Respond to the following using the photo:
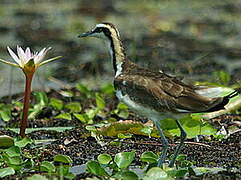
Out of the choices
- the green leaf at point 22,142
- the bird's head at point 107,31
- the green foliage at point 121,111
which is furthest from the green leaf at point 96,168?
the green foliage at point 121,111

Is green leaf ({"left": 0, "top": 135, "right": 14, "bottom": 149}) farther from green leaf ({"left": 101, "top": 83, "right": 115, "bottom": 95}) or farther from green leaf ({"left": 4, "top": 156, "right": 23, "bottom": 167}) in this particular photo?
green leaf ({"left": 101, "top": 83, "right": 115, "bottom": 95})

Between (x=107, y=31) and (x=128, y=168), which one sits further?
(x=107, y=31)

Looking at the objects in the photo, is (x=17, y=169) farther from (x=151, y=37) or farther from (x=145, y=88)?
(x=151, y=37)

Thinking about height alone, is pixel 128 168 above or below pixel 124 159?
below

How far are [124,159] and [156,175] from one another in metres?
0.45

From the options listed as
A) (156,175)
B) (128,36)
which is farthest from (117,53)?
(128,36)

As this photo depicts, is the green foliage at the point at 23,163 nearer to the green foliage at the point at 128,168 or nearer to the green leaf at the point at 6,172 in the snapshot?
the green leaf at the point at 6,172

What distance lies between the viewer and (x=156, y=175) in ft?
14.4

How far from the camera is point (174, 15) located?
1320 cm

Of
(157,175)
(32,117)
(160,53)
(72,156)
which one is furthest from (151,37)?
(157,175)

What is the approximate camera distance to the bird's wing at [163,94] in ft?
15.8

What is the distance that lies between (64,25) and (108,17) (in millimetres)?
912

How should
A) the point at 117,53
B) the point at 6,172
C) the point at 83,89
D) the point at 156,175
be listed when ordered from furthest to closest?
1. the point at 83,89
2. the point at 117,53
3. the point at 6,172
4. the point at 156,175

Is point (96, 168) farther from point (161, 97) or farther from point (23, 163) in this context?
point (161, 97)
